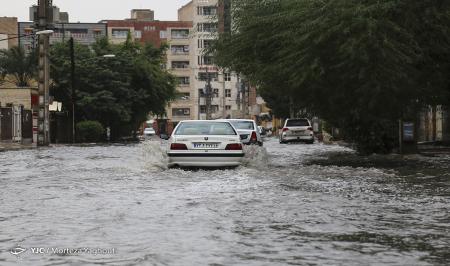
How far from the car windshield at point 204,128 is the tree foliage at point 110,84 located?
38421 mm

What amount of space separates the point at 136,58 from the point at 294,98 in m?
41.1

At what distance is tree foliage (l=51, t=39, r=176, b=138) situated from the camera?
59.5 meters

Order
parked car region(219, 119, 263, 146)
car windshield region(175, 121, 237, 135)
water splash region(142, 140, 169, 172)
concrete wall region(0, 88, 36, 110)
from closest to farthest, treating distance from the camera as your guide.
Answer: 1. water splash region(142, 140, 169, 172)
2. car windshield region(175, 121, 237, 135)
3. parked car region(219, 119, 263, 146)
4. concrete wall region(0, 88, 36, 110)

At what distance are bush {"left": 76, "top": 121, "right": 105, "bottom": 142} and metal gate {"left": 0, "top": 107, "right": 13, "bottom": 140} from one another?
5645 mm

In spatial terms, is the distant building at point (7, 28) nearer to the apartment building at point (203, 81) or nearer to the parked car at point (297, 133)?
the apartment building at point (203, 81)

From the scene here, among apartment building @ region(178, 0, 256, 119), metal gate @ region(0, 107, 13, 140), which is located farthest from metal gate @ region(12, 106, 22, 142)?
apartment building @ region(178, 0, 256, 119)

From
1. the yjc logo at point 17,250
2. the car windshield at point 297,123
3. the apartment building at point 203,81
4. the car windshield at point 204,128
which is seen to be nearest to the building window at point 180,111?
the apartment building at point 203,81

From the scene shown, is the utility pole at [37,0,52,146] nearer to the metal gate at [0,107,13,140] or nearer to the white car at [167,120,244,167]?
Answer: the metal gate at [0,107,13,140]

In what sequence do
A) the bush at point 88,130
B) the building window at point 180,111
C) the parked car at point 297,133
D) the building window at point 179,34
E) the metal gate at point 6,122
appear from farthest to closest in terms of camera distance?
1. the building window at point 180,111
2. the building window at point 179,34
3. the bush at point 88,130
4. the metal gate at point 6,122
5. the parked car at point 297,133

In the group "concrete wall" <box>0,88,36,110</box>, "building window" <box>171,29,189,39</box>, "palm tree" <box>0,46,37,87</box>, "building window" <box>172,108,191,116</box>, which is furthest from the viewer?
"building window" <box>172,108,191,116</box>

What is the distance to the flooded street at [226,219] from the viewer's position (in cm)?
747

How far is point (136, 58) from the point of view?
214 ft

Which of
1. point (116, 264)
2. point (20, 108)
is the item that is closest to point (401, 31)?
point (116, 264)

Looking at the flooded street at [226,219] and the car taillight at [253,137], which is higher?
the car taillight at [253,137]
